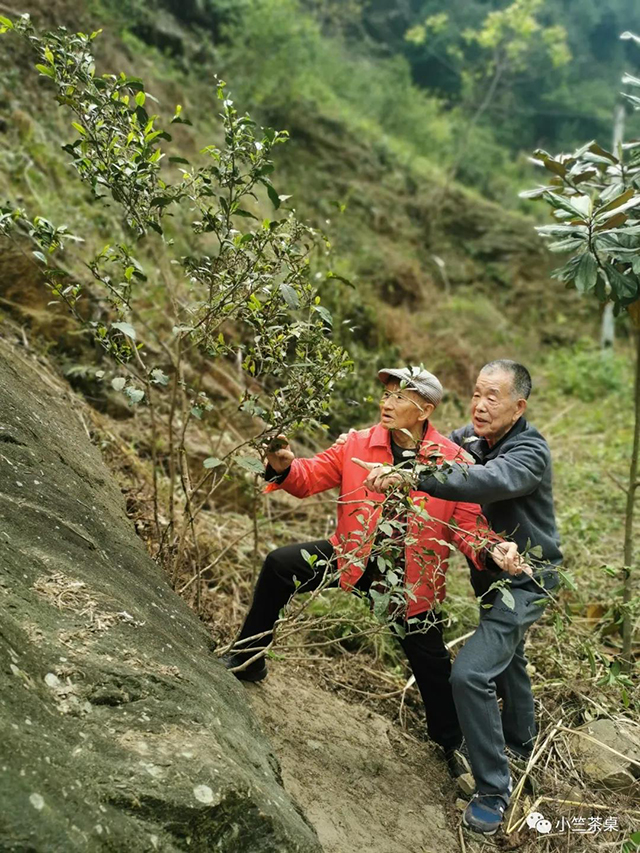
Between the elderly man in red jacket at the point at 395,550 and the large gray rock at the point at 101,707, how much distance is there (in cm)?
55

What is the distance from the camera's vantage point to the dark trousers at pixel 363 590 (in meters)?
2.97

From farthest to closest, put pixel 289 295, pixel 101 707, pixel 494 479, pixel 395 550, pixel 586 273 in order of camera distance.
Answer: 1. pixel 586 273
2. pixel 395 550
3. pixel 494 479
4. pixel 289 295
5. pixel 101 707

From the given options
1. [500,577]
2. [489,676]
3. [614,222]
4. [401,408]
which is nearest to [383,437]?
[401,408]

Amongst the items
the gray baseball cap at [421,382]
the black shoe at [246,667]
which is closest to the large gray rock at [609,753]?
the black shoe at [246,667]

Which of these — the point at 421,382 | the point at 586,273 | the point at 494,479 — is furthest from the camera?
the point at 586,273

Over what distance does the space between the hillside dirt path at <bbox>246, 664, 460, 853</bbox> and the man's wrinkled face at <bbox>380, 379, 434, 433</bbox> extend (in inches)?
49.7

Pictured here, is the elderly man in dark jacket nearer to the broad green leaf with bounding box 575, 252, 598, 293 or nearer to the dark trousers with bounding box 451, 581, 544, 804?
the dark trousers with bounding box 451, 581, 544, 804

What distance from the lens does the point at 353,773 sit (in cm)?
289

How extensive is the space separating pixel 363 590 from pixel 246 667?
1.90ft

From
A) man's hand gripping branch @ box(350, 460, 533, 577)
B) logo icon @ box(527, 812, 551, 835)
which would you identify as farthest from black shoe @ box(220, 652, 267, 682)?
logo icon @ box(527, 812, 551, 835)

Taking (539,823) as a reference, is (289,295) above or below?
above

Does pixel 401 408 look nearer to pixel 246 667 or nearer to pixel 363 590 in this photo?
pixel 363 590

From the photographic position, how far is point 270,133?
2.38 m

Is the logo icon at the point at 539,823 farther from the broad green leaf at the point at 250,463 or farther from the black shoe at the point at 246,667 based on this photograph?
the broad green leaf at the point at 250,463
